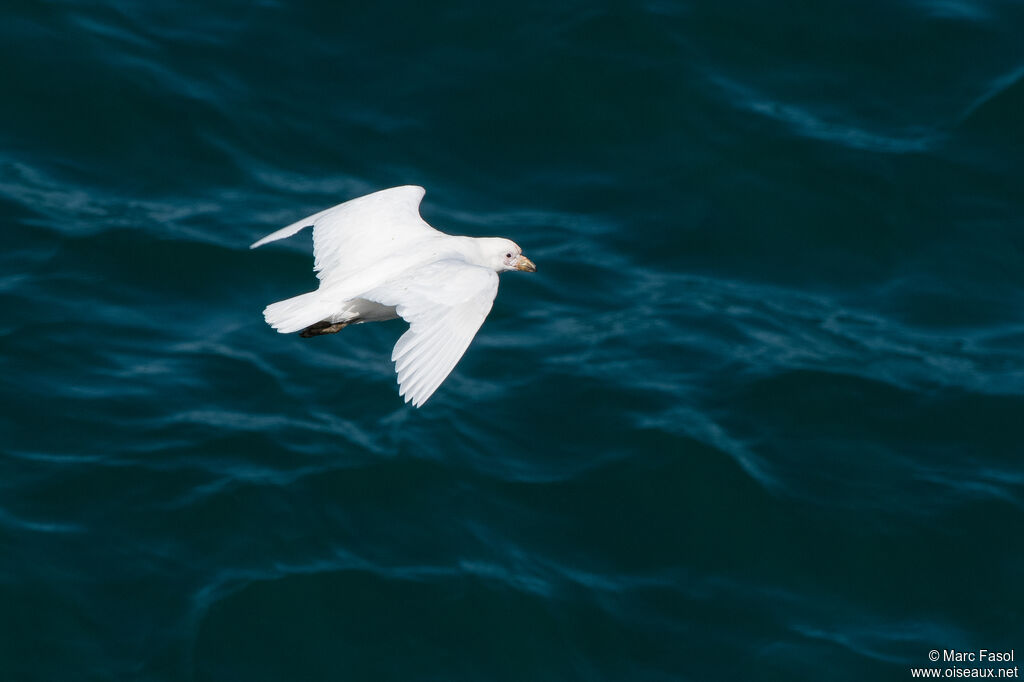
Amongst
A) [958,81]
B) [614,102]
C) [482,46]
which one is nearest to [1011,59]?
[958,81]

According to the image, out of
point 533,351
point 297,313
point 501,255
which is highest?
point 533,351

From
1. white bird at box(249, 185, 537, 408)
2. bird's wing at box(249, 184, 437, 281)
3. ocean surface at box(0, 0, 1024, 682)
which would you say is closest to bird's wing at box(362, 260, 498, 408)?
white bird at box(249, 185, 537, 408)

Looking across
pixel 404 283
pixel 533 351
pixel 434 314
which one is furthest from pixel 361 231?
pixel 533 351

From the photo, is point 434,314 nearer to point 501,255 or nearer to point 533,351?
point 501,255

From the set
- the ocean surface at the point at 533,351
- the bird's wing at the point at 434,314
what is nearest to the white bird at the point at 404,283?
the bird's wing at the point at 434,314

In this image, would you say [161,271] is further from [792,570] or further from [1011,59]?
[1011,59]
